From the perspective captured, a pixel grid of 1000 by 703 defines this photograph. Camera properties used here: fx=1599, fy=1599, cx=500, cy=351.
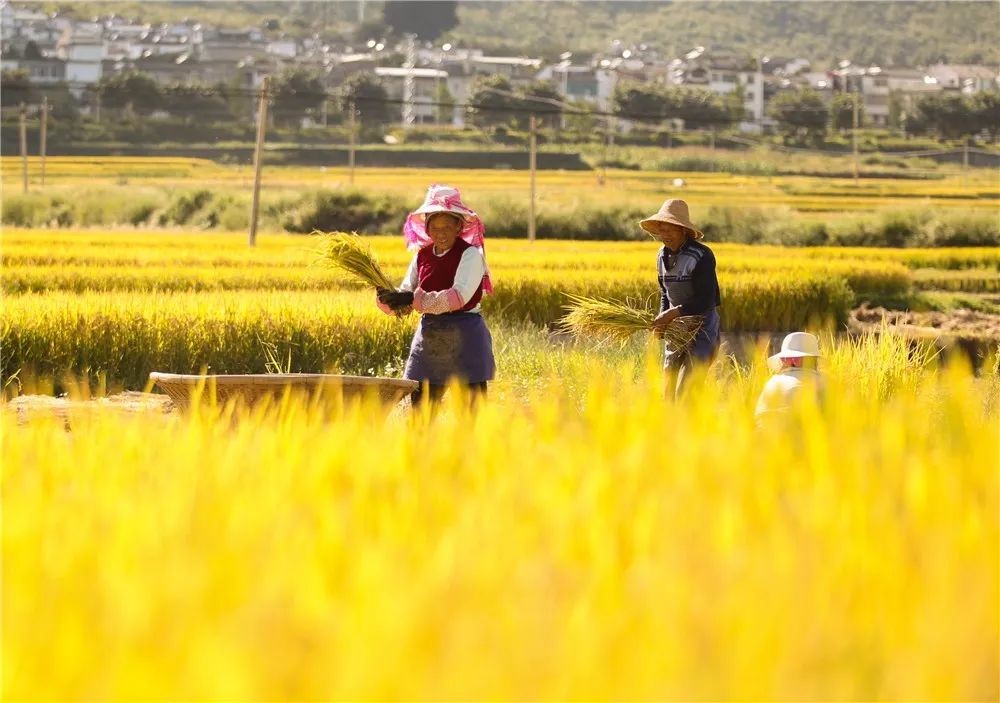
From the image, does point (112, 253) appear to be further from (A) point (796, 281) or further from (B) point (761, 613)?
(B) point (761, 613)

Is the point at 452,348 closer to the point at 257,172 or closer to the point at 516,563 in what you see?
the point at 516,563

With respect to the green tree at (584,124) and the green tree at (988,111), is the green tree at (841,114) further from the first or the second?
the green tree at (584,124)

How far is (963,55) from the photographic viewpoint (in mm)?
178875

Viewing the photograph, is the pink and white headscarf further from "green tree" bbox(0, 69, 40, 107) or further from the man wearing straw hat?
"green tree" bbox(0, 69, 40, 107)

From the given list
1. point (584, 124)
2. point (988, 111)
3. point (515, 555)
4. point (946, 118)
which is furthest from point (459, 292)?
point (988, 111)

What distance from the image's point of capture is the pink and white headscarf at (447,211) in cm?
621

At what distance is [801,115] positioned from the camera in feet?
354

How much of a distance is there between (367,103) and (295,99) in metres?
7.61

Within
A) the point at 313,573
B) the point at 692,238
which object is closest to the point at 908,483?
the point at 313,573

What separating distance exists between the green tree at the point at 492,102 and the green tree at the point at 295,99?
9.97 m

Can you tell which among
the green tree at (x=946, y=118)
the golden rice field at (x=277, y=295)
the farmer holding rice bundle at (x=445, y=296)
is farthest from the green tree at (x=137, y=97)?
the farmer holding rice bundle at (x=445, y=296)

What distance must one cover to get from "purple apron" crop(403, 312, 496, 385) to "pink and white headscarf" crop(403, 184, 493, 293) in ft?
0.67

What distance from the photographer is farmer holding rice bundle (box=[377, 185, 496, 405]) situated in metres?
6.23

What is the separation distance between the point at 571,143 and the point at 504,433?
277 feet
